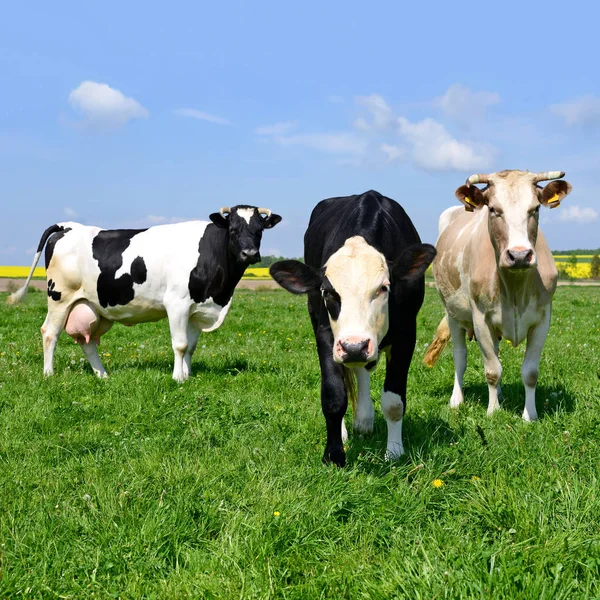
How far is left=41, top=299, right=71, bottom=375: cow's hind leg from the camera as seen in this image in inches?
368

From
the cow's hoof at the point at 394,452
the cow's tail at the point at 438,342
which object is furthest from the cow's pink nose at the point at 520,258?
the cow's tail at the point at 438,342

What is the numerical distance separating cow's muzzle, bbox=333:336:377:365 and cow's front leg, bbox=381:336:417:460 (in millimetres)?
1133

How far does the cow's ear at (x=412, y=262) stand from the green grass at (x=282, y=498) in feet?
3.84

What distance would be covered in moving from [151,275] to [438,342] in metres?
4.23

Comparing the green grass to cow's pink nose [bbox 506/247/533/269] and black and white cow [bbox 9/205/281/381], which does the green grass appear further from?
black and white cow [bbox 9/205/281/381]

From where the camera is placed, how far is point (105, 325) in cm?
1013

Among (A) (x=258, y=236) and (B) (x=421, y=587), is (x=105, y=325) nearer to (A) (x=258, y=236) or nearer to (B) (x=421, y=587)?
(A) (x=258, y=236)

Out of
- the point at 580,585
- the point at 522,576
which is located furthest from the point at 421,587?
the point at 580,585

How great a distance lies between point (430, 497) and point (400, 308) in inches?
→ 58.8

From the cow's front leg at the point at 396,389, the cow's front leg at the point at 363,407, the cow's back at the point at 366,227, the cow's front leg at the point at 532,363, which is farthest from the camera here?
the cow's front leg at the point at 532,363

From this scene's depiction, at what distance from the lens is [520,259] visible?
17.6 feet

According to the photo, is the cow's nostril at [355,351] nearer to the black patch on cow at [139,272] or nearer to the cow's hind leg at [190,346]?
the cow's hind leg at [190,346]

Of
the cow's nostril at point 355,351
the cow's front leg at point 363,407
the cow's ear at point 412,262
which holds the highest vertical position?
the cow's ear at point 412,262

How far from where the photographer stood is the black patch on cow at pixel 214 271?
9.41 meters
